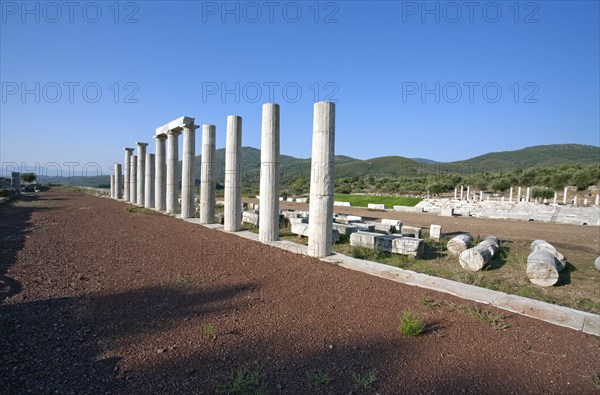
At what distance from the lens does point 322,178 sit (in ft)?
27.7

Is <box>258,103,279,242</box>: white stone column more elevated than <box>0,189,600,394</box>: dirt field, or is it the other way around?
<box>258,103,279,242</box>: white stone column

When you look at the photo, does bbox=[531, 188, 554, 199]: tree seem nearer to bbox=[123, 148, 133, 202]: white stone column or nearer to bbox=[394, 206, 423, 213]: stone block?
bbox=[394, 206, 423, 213]: stone block

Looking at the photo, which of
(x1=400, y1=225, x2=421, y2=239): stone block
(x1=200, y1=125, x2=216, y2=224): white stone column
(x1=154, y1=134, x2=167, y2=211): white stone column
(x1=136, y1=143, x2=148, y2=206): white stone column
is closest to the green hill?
(x1=136, y1=143, x2=148, y2=206): white stone column

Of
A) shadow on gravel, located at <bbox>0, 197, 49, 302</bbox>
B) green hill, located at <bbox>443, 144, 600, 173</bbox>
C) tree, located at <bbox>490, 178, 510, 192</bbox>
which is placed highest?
green hill, located at <bbox>443, 144, 600, 173</bbox>

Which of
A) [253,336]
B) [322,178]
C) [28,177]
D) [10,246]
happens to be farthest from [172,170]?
[28,177]

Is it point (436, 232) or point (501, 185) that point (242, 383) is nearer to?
point (436, 232)

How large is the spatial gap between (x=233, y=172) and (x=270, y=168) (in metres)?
2.64

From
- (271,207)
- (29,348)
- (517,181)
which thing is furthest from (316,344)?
(517,181)

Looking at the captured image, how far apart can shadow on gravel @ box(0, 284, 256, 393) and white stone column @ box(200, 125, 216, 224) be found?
835 cm

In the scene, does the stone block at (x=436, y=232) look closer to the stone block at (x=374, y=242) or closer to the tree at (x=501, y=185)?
the stone block at (x=374, y=242)

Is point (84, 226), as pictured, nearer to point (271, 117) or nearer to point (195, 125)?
point (195, 125)

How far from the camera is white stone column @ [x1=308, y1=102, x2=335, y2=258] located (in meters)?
8.43

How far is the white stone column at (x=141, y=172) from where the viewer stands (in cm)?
2317

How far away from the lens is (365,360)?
3.71m
